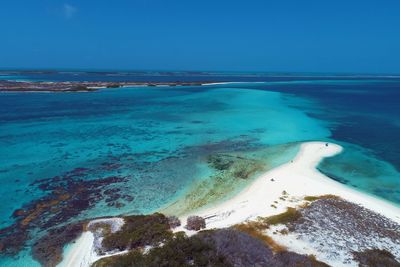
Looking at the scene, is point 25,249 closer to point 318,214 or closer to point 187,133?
point 318,214

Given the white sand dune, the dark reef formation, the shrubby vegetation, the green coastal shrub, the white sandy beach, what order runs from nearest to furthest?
1. the shrubby vegetation
2. the green coastal shrub
3. the white sandy beach
4. the dark reef formation
5. the white sand dune

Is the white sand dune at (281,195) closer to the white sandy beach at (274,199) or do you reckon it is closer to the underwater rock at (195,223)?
the white sandy beach at (274,199)

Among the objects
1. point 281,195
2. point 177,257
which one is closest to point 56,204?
point 177,257

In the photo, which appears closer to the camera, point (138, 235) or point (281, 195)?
point (138, 235)

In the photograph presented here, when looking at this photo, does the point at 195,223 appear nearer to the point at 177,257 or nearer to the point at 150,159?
the point at 177,257

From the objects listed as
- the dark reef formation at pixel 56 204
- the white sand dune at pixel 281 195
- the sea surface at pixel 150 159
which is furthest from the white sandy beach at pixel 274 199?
the dark reef formation at pixel 56 204

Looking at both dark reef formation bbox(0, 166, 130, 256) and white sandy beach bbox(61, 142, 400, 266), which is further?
dark reef formation bbox(0, 166, 130, 256)

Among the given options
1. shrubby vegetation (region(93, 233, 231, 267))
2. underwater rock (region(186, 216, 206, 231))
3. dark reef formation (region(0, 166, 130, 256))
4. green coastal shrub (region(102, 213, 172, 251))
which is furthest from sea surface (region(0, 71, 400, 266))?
shrubby vegetation (region(93, 233, 231, 267))

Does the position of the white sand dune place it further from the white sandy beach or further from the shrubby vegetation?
the shrubby vegetation
